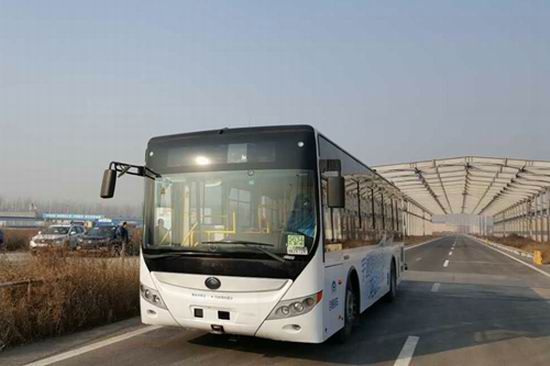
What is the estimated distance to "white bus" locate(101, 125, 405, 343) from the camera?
602 centimetres

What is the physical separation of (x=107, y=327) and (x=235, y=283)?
351 centimetres

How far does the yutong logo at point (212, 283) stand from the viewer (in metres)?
6.20

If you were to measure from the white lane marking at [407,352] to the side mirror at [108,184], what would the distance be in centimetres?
434

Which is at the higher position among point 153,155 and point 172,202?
point 153,155

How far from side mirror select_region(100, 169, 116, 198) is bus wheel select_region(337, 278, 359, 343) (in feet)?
11.9

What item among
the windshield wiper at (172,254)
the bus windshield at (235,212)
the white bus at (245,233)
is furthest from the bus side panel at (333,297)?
the windshield wiper at (172,254)

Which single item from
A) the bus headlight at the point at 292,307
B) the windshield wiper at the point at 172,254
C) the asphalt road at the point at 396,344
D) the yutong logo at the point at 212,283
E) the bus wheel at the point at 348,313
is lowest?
the asphalt road at the point at 396,344

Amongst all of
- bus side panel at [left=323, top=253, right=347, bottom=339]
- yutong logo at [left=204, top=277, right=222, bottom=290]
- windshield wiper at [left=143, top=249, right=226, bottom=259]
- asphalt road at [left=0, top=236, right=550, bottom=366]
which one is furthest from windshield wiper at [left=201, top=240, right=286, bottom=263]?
asphalt road at [left=0, top=236, right=550, bottom=366]

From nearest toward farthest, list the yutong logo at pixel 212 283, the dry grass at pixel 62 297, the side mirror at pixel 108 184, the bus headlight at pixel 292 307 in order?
1. the bus headlight at pixel 292 307
2. the yutong logo at pixel 212 283
3. the side mirror at pixel 108 184
4. the dry grass at pixel 62 297

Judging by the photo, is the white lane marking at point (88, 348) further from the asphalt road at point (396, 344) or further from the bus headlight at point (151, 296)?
the bus headlight at point (151, 296)

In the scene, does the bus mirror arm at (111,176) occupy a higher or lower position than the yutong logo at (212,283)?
higher

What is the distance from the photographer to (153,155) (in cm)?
703

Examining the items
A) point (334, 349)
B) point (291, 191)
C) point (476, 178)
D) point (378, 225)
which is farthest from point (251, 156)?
point (476, 178)

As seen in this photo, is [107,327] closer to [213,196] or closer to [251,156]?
[213,196]
